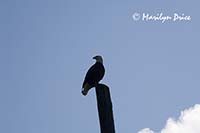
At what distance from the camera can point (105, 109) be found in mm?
4102

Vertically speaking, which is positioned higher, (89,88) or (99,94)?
(89,88)

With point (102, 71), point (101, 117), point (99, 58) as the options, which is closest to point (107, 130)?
point (101, 117)

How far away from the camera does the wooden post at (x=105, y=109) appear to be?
3949 mm

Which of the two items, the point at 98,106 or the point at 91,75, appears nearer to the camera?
the point at 98,106

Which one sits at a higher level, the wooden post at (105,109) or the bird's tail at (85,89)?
the bird's tail at (85,89)

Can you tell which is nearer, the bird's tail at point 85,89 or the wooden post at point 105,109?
the wooden post at point 105,109

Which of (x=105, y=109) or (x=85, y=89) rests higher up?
(x=85, y=89)

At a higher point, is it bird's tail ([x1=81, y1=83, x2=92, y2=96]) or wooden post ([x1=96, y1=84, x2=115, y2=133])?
bird's tail ([x1=81, y1=83, x2=92, y2=96])

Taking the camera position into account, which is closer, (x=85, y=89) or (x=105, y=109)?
(x=105, y=109)

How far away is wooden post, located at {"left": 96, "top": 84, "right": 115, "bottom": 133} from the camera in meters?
3.95

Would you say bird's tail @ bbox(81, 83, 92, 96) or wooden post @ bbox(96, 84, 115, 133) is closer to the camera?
wooden post @ bbox(96, 84, 115, 133)

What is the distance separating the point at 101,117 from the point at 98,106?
0.15 m

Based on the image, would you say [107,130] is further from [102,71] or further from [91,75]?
[102,71]

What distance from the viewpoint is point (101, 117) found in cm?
406
